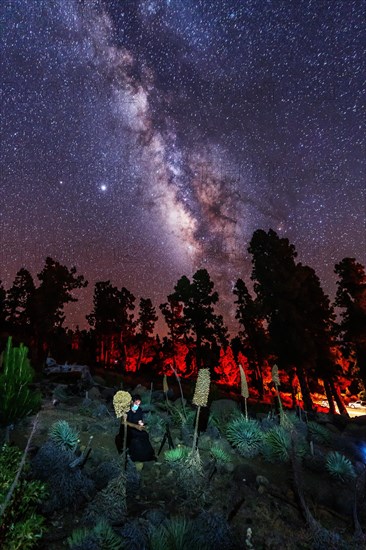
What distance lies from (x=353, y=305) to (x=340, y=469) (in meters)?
16.9

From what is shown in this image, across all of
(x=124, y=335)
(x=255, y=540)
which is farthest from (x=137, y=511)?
(x=124, y=335)

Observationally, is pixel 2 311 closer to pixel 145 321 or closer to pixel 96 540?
pixel 145 321

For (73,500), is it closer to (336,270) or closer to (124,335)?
(336,270)

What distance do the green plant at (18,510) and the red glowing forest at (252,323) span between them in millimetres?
9570

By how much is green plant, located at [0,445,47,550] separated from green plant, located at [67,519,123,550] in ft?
1.73

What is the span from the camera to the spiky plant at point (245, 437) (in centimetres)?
956

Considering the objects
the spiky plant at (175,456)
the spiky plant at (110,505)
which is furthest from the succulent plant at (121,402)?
the spiky plant at (175,456)

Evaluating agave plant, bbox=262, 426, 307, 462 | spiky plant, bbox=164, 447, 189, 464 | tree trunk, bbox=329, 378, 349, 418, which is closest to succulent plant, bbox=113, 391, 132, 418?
spiky plant, bbox=164, 447, 189, 464

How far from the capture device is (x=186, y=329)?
32438 millimetres

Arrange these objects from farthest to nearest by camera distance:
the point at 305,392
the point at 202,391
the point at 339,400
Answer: the point at 339,400, the point at 305,392, the point at 202,391

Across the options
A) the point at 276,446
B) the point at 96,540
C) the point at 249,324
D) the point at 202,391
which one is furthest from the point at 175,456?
the point at 249,324

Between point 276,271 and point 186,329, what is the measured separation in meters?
12.2

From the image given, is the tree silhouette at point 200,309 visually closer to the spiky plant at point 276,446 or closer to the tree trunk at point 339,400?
the tree trunk at point 339,400

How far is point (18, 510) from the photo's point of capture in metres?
5.09
